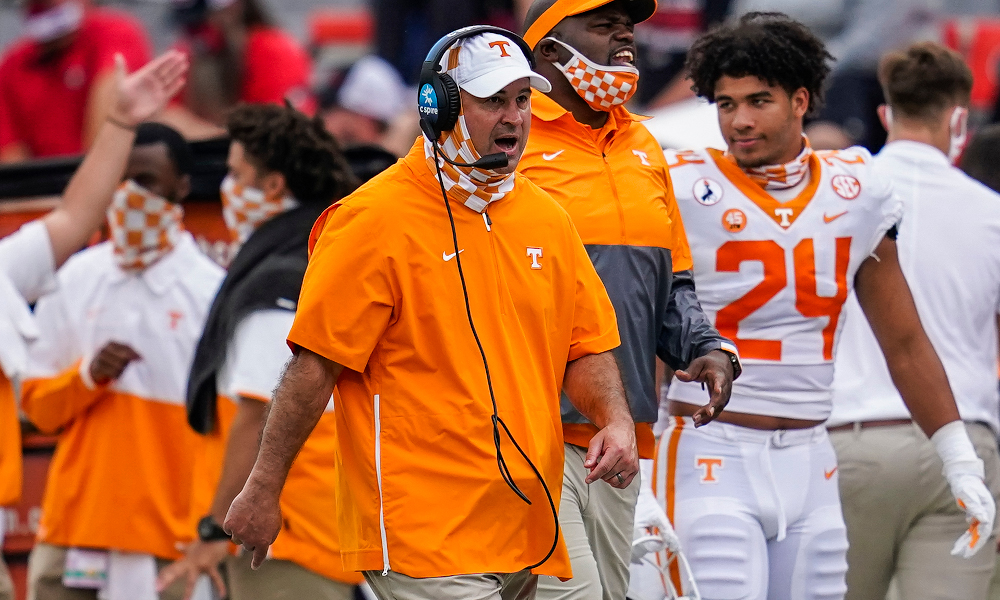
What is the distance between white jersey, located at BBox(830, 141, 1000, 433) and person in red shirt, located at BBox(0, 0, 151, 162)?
577cm

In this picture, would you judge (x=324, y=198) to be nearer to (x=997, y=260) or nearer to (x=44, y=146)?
(x=997, y=260)

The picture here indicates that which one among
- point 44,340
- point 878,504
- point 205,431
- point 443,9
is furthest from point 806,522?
point 443,9

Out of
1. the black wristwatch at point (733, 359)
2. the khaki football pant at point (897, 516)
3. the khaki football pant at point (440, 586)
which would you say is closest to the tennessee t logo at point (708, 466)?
the black wristwatch at point (733, 359)

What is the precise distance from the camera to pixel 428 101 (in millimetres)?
3959

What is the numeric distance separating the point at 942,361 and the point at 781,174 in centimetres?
137

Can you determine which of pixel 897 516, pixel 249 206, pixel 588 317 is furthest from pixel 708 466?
pixel 249 206

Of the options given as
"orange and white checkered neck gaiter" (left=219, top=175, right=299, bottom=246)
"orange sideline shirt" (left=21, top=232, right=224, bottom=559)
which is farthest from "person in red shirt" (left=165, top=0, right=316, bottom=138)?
"orange and white checkered neck gaiter" (left=219, top=175, right=299, bottom=246)

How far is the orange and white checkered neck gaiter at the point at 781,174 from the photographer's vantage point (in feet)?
17.1

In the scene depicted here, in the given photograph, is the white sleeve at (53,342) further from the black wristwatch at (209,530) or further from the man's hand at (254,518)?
the man's hand at (254,518)

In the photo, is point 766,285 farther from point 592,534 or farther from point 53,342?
point 53,342

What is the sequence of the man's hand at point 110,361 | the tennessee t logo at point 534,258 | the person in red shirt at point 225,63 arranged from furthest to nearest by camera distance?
the person in red shirt at point 225,63, the man's hand at point 110,361, the tennessee t logo at point 534,258

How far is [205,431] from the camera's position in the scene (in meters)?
5.93

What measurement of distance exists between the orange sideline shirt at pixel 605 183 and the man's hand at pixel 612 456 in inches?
25.2

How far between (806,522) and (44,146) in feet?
22.0
